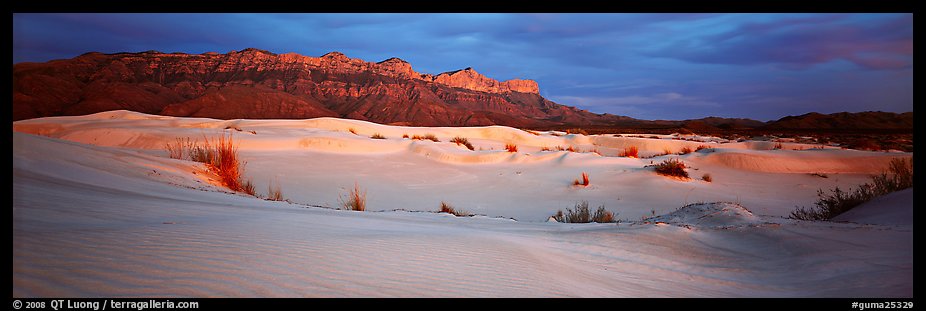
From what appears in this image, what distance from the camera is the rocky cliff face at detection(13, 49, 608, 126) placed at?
6850 cm

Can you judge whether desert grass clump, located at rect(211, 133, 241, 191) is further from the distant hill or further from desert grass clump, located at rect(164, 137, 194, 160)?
the distant hill

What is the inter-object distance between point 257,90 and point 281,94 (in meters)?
4.32

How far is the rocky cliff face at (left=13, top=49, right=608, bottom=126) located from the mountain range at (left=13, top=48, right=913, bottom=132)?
0.22 metres

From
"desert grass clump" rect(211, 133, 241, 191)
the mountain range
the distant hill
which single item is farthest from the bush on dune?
the distant hill

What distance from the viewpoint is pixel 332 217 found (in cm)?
469

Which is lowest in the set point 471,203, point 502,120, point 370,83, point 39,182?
point 471,203

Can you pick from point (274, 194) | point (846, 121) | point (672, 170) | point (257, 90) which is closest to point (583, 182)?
point (672, 170)

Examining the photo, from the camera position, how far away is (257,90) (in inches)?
3319

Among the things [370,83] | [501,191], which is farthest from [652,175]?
[370,83]

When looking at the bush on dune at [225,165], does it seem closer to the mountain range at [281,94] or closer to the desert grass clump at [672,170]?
the desert grass clump at [672,170]

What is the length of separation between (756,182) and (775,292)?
37.3ft

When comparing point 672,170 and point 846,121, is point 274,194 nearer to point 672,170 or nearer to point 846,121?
point 672,170

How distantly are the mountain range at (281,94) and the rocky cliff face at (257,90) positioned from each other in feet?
0.72
